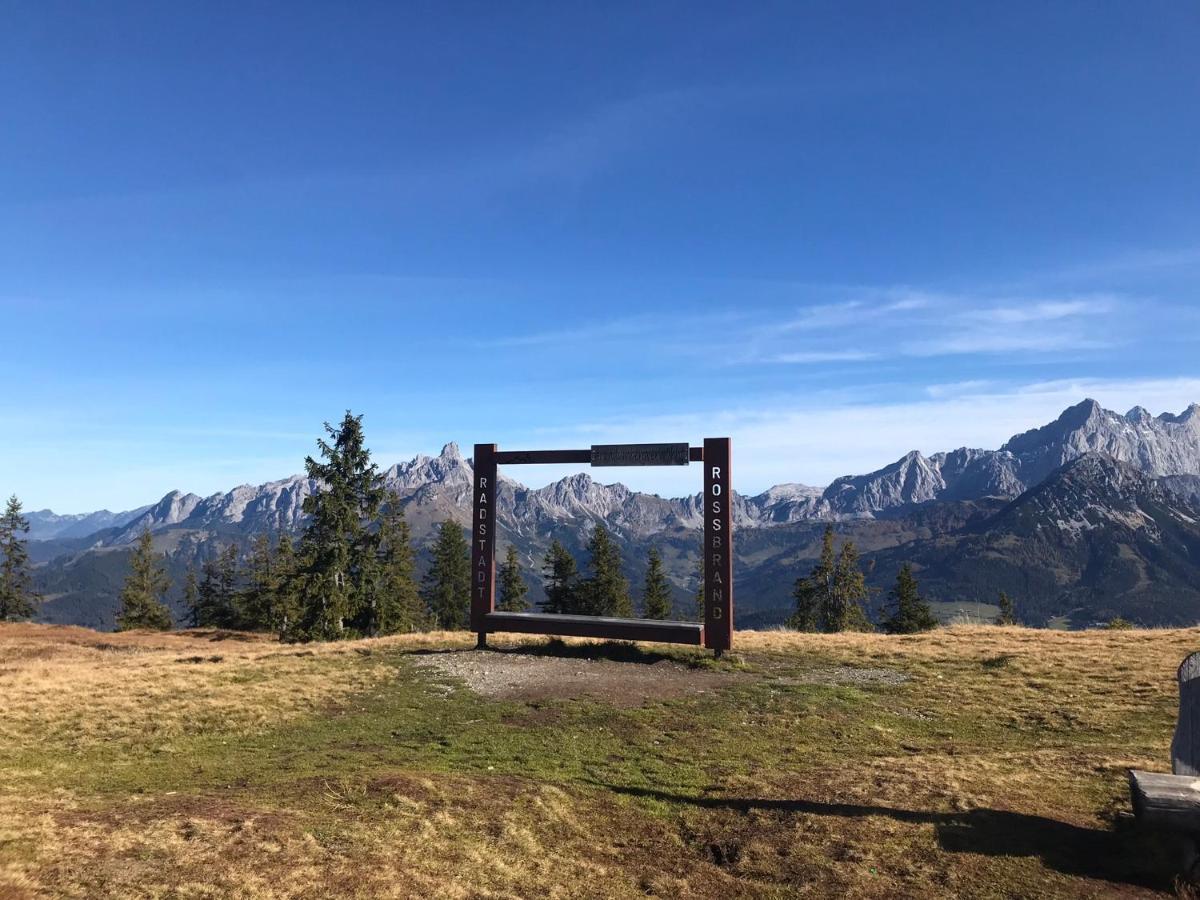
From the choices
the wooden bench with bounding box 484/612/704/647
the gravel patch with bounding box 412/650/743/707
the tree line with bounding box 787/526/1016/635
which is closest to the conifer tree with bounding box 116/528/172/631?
the wooden bench with bounding box 484/612/704/647

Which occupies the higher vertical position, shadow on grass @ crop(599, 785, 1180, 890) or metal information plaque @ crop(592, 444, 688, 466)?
metal information plaque @ crop(592, 444, 688, 466)

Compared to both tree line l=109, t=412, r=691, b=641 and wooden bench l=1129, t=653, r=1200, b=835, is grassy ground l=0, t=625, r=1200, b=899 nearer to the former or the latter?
wooden bench l=1129, t=653, r=1200, b=835

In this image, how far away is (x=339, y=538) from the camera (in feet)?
154

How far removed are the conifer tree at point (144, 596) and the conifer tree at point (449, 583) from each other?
26.3 metres

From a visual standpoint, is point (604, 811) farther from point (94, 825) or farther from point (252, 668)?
point (252, 668)

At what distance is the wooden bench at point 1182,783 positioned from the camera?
28.1 ft

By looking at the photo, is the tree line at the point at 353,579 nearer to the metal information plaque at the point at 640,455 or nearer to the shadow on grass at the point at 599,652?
the shadow on grass at the point at 599,652

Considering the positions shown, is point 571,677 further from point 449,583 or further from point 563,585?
point 449,583

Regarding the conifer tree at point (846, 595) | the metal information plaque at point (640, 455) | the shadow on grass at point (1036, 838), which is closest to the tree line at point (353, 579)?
the conifer tree at point (846, 595)

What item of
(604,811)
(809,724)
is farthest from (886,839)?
(809,724)

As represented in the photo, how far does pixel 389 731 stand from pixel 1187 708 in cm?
1477

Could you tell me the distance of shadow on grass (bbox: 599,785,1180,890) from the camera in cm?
874

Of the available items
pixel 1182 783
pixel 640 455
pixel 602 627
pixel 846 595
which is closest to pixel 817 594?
pixel 846 595

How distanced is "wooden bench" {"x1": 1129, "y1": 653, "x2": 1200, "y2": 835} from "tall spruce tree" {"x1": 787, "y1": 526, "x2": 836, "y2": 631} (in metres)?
60.9
